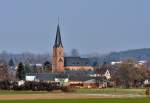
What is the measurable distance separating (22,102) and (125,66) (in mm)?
127571

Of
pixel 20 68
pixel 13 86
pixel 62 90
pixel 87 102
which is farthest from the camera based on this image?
pixel 20 68

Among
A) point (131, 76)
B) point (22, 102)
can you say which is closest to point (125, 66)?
point (131, 76)

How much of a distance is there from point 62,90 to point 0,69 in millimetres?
75961

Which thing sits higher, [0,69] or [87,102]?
[0,69]

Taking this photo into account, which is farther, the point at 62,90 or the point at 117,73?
the point at 117,73

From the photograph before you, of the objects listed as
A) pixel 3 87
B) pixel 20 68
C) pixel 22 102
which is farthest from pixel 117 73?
pixel 22 102

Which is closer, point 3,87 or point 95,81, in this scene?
point 3,87

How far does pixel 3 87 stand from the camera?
382ft

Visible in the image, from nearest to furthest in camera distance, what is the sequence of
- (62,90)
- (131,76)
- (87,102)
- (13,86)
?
(87,102)
(62,90)
(13,86)
(131,76)

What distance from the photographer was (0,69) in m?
178

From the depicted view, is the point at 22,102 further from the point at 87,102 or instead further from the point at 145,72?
the point at 145,72

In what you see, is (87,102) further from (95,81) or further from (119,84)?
(95,81)

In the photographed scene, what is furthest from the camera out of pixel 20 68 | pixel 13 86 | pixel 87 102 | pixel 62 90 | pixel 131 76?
pixel 20 68

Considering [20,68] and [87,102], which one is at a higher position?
[20,68]
